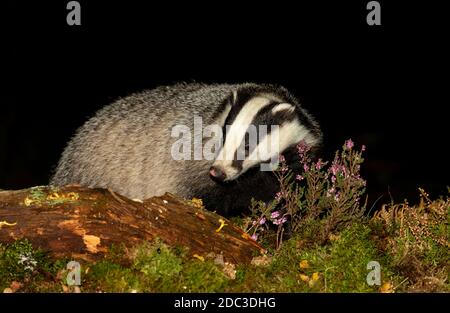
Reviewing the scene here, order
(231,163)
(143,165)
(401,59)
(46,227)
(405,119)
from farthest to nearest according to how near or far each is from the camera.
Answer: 1. (405,119)
2. (401,59)
3. (143,165)
4. (231,163)
5. (46,227)

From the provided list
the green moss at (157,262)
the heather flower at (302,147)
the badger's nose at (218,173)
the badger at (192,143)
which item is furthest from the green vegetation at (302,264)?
the badger at (192,143)

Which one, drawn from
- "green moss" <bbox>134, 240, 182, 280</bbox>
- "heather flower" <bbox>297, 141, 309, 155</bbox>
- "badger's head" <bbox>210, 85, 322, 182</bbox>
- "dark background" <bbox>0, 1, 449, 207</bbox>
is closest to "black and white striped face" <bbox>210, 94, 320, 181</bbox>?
"badger's head" <bbox>210, 85, 322, 182</bbox>

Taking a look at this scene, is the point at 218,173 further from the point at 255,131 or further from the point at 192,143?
the point at 192,143

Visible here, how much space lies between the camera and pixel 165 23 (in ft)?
43.2

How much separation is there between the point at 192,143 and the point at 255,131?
89 cm

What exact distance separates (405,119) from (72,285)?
39.0ft

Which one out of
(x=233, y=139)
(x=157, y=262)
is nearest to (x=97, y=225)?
(x=157, y=262)

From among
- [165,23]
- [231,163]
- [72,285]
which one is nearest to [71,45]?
[165,23]

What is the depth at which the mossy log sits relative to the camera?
4.07 meters

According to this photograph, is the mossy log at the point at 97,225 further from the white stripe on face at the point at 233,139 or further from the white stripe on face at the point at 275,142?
the white stripe on face at the point at 275,142

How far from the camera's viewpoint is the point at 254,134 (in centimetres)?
527

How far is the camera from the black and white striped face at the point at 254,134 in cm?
520

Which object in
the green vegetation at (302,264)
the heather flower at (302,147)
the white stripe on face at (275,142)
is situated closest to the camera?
the green vegetation at (302,264)
